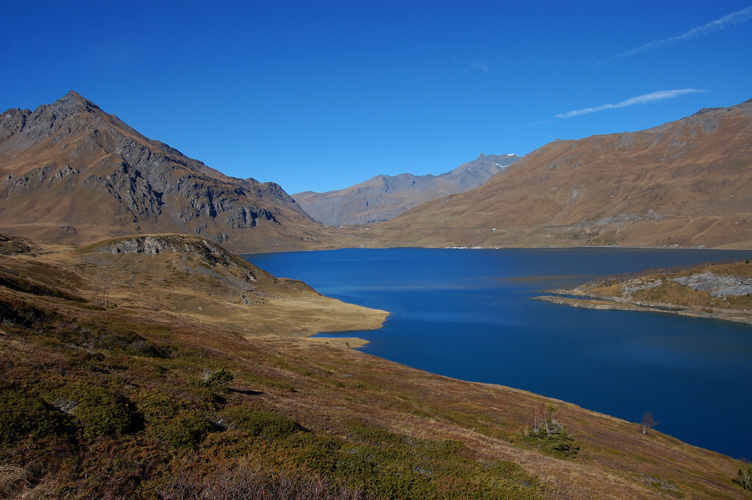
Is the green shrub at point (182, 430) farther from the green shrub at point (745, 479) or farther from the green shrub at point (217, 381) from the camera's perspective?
the green shrub at point (745, 479)

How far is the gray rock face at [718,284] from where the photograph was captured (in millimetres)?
137250

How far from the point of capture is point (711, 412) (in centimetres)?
6419

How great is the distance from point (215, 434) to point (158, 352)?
60.4 feet

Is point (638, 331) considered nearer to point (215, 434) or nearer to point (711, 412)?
point (711, 412)

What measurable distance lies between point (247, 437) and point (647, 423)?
5703 cm

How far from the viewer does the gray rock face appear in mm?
137250

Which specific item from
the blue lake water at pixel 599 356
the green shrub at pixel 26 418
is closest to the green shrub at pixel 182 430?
the green shrub at pixel 26 418

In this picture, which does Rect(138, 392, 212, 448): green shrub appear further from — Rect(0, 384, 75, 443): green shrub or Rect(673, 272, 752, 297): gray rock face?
Rect(673, 272, 752, 297): gray rock face

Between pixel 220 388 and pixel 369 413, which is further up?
pixel 220 388

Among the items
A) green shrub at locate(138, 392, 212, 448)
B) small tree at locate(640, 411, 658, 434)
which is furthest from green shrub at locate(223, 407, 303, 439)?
small tree at locate(640, 411, 658, 434)

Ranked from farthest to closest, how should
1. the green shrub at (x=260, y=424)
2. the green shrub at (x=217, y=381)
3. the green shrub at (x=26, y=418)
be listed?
the green shrub at (x=217, y=381)
the green shrub at (x=260, y=424)
the green shrub at (x=26, y=418)

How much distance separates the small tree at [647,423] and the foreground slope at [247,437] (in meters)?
3.35

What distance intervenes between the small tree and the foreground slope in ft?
11.0

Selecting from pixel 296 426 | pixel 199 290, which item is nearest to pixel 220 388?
pixel 296 426
